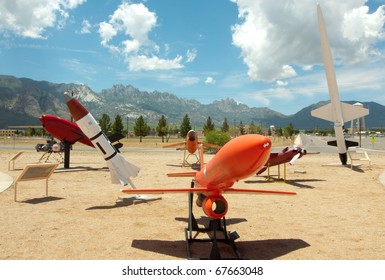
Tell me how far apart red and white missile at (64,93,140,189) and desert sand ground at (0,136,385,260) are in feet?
2.90

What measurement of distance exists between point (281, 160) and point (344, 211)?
20.5 ft

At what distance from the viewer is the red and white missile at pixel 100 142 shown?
10.8 m

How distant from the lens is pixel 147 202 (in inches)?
427

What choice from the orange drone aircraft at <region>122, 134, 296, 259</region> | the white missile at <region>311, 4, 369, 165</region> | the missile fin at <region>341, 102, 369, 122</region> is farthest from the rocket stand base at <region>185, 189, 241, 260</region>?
the missile fin at <region>341, 102, 369, 122</region>

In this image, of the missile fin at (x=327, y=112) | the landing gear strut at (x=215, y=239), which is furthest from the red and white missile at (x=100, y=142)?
the missile fin at (x=327, y=112)

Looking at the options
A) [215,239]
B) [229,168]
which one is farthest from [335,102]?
[229,168]

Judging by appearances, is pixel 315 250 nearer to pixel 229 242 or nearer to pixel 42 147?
pixel 229 242

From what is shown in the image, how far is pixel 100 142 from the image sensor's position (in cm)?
1109

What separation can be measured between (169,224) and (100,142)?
4.45 m

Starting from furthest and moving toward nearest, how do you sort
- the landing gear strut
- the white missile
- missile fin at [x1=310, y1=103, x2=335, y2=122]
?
missile fin at [x1=310, y1=103, x2=335, y2=122] < the white missile < the landing gear strut

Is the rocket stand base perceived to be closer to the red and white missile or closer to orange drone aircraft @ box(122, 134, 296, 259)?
orange drone aircraft @ box(122, 134, 296, 259)

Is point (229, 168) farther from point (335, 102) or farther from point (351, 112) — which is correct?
point (351, 112)

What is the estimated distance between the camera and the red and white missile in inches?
424
